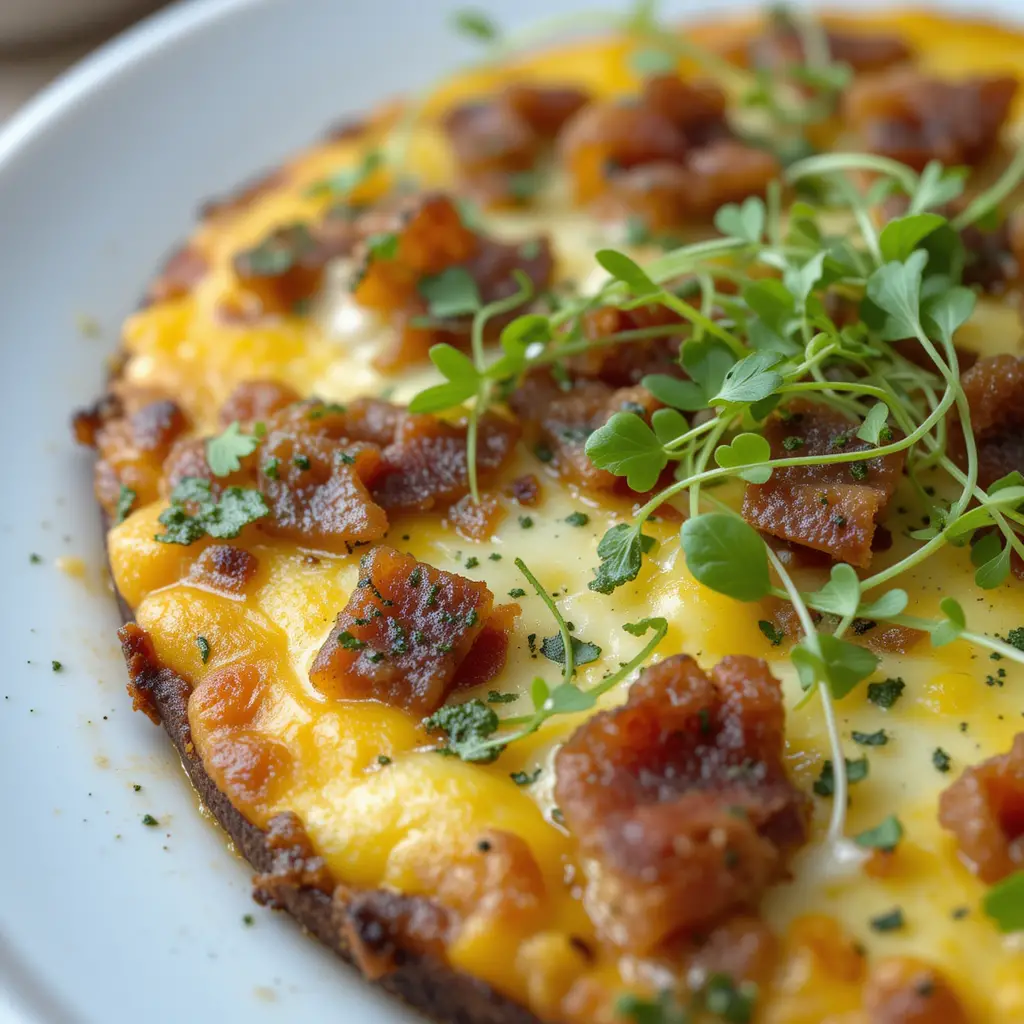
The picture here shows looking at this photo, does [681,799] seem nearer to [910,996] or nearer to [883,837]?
[883,837]

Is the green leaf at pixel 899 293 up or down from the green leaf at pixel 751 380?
down

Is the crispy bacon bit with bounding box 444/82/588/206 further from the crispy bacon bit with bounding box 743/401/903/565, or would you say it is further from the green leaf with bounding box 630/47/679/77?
the crispy bacon bit with bounding box 743/401/903/565

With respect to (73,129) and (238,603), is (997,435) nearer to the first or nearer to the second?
(238,603)

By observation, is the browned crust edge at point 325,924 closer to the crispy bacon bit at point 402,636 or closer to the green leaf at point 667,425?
the crispy bacon bit at point 402,636

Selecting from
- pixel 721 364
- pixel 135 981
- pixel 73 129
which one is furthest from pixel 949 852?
pixel 73 129

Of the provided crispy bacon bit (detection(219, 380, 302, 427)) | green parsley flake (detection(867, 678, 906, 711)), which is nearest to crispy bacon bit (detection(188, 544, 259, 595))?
crispy bacon bit (detection(219, 380, 302, 427))

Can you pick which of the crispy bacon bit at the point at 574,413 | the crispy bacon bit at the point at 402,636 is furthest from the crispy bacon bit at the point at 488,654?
the crispy bacon bit at the point at 574,413

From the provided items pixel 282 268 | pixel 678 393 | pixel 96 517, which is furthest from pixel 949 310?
pixel 96 517
